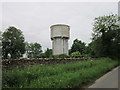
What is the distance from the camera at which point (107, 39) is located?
32094 millimetres

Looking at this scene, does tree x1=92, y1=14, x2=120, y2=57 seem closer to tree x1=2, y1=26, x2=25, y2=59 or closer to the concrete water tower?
the concrete water tower

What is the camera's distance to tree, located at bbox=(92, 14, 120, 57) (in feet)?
104

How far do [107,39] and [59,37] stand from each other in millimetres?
13923

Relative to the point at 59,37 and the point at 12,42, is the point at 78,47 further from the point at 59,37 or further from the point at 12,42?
the point at 59,37

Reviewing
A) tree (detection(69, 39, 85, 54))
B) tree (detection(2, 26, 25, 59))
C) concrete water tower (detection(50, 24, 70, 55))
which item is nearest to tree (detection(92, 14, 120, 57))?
concrete water tower (detection(50, 24, 70, 55))

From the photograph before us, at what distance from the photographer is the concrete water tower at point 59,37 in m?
42.0

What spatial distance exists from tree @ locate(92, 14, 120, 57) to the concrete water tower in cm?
909

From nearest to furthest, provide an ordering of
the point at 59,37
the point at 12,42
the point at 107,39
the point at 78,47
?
the point at 107,39
the point at 59,37
the point at 12,42
the point at 78,47

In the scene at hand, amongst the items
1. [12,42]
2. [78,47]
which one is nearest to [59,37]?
[12,42]

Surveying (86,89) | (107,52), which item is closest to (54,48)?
(107,52)

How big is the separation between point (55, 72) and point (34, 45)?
2882 inches

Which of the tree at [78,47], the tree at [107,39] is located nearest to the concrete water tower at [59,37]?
the tree at [107,39]

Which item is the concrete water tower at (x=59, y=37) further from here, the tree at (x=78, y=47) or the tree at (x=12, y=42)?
the tree at (x=78, y=47)

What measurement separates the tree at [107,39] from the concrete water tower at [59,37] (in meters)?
9.09
